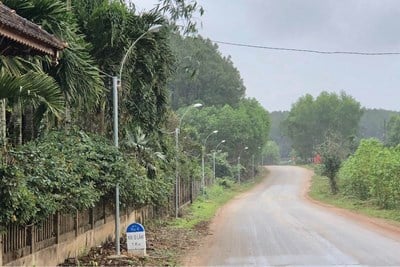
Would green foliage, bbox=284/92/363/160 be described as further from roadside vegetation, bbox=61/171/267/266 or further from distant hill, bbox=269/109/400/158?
roadside vegetation, bbox=61/171/267/266

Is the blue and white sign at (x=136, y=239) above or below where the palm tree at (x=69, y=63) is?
below

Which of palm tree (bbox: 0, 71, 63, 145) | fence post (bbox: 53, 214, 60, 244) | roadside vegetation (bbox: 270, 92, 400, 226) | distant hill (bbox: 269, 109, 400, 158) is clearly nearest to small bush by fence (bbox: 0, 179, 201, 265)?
fence post (bbox: 53, 214, 60, 244)

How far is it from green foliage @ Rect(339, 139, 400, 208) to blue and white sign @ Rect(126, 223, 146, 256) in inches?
864

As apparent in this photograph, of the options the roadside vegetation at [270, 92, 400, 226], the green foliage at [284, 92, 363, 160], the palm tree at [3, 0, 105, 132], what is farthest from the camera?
the green foliage at [284, 92, 363, 160]

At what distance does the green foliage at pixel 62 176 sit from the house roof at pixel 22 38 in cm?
171

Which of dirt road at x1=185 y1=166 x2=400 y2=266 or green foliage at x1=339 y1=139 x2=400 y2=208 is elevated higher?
green foliage at x1=339 y1=139 x2=400 y2=208

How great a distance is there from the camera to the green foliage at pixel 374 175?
34.4 meters

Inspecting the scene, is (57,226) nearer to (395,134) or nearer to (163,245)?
(163,245)

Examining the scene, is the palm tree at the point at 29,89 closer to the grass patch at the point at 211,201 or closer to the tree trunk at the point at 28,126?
the tree trunk at the point at 28,126

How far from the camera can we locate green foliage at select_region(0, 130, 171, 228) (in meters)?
9.01

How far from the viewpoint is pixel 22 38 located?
8.30m

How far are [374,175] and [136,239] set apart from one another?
1027 inches

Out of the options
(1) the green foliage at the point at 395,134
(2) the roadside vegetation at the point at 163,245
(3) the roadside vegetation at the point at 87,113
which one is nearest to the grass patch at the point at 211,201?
(2) the roadside vegetation at the point at 163,245

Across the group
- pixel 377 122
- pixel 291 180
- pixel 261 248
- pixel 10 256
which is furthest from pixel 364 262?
pixel 377 122
